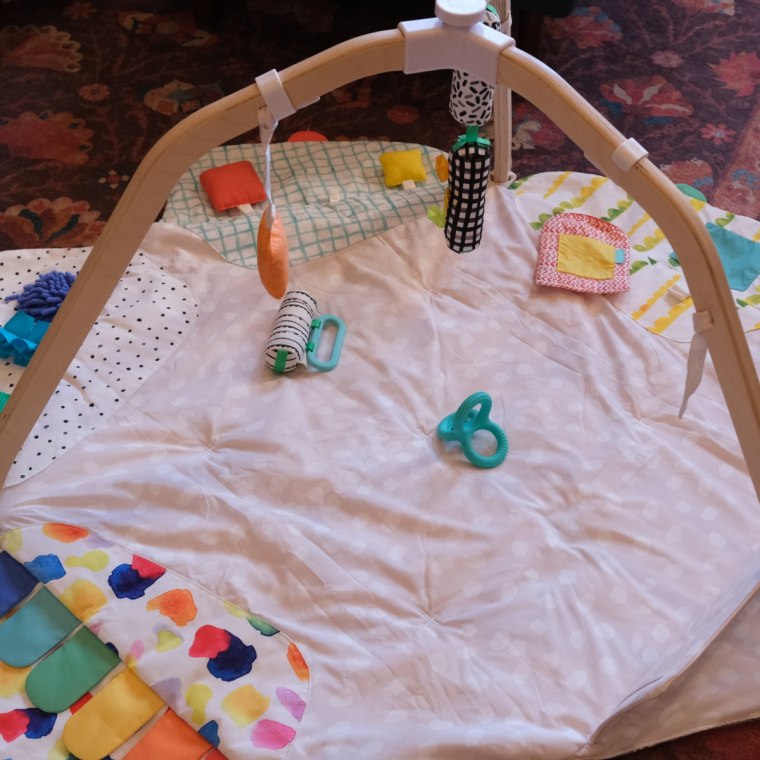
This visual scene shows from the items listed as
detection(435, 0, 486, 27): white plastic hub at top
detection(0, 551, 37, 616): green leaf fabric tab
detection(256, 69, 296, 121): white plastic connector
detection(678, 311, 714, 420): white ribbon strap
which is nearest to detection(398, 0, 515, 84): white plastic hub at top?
detection(435, 0, 486, 27): white plastic hub at top

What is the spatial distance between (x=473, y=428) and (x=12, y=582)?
68 centimetres

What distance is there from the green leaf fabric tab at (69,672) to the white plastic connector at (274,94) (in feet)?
2.32

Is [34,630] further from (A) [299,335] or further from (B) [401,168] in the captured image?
(B) [401,168]

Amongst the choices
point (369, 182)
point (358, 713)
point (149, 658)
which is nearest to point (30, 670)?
point (149, 658)

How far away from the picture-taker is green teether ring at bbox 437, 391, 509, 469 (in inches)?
51.5

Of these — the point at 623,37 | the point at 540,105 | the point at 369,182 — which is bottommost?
the point at 369,182

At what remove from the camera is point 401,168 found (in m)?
1.70

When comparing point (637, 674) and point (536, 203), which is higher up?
point (536, 203)

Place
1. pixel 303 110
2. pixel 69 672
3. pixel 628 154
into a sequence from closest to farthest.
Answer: pixel 628 154, pixel 69 672, pixel 303 110

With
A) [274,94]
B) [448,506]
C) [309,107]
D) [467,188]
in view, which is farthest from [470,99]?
[309,107]

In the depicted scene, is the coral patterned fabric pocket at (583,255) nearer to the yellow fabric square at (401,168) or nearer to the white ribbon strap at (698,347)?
the yellow fabric square at (401,168)

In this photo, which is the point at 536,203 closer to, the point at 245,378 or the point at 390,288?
the point at 390,288

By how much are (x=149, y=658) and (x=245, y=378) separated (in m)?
0.46

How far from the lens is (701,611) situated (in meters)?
1.16
